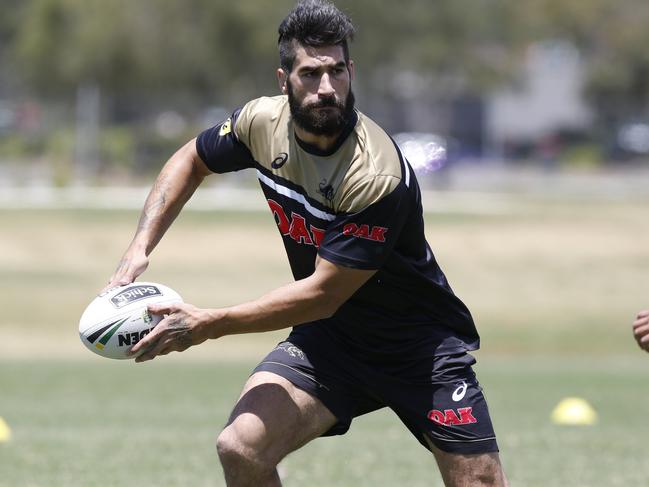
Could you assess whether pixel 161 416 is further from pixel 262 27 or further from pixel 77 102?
pixel 77 102

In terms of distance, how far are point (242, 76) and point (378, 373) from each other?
5018 cm

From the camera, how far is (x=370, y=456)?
9.65 metres

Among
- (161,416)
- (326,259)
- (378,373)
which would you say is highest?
(326,259)

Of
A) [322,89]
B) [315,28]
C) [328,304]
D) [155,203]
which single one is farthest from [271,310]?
[315,28]

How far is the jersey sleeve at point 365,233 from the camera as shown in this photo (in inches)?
217

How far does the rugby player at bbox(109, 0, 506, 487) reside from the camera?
5500mm

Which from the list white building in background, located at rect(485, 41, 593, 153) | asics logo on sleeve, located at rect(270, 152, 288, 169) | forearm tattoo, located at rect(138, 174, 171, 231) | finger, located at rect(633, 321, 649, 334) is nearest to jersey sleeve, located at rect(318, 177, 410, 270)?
asics logo on sleeve, located at rect(270, 152, 288, 169)

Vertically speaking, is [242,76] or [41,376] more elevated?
[242,76]

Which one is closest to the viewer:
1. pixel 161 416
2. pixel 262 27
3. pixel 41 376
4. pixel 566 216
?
pixel 161 416

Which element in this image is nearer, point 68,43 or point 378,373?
point 378,373

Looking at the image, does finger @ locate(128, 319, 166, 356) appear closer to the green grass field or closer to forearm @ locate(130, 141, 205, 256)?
forearm @ locate(130, 141, 205, 256)

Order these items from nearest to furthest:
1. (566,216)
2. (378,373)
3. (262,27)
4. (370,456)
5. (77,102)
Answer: (378,373) < (370,456) < (566,216) < (262,27) < (77,102)

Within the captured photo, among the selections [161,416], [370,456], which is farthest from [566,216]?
[370,456]

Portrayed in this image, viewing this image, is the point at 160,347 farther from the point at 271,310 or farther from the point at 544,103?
the point at 544,103
